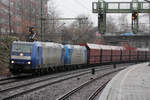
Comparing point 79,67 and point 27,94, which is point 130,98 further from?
point 79,67

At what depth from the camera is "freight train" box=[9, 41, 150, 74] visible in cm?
1980

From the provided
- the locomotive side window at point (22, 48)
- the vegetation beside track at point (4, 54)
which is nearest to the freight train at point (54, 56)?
the locomotive side window at point (22, 48)

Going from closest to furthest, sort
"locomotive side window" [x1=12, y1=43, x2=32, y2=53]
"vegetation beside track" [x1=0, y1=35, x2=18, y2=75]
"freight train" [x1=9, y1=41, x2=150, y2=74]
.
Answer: "freight train" [x1=9, y1=41, x2=150, y2=74] → "locomotive side window" [x1=12, y1=43, x2=32, y2=53] → "vegetation beside track" [x1=0, y1=35, x2=18, y2=75]

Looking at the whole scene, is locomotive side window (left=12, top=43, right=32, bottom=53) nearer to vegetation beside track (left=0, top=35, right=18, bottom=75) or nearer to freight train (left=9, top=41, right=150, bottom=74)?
freight train (left=9, top=41, right=150, bottom=74)

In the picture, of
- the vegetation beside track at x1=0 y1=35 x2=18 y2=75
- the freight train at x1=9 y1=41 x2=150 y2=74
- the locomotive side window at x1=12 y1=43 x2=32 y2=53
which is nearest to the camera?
the freight train at x1=9 y1=41 x2=150 y2=74

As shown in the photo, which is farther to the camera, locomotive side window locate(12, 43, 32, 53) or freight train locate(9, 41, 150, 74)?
locomotive side window locate(12, 43, 32, 53)

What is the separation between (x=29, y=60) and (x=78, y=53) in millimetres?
13606

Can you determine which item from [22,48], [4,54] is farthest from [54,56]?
[4,54]

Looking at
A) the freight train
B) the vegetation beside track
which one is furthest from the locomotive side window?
the vegetation beside track

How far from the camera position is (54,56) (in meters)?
24.6

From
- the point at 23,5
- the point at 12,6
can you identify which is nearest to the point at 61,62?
the point at 23,5

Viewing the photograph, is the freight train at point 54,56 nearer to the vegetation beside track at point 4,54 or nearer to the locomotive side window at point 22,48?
the locomotive side window at point 22,48

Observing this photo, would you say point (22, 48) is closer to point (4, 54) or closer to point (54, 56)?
point (54, 56)

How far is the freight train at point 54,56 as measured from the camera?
1980 centimetres
